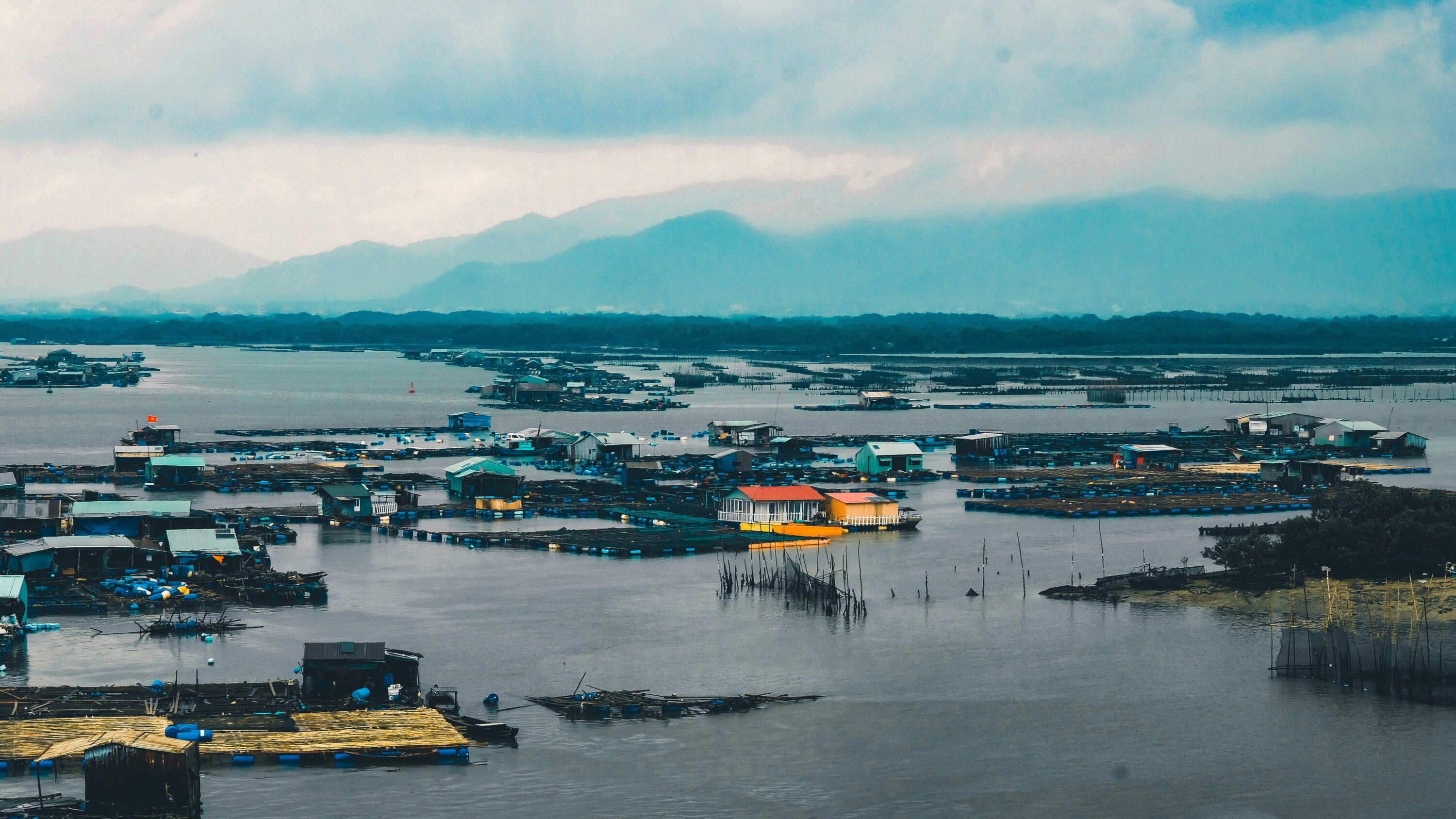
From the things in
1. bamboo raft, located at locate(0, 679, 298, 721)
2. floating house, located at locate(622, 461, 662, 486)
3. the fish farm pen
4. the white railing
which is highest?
floating house, located at locate(622, 461, 662, 486)

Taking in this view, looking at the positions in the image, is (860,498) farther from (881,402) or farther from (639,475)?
(881,402)

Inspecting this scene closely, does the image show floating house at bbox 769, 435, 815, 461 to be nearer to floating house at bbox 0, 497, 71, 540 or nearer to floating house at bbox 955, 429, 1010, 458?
floating house at bbox 955, 429, 1010, 458

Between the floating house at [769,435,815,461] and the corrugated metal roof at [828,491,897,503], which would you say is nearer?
the corrugated metal roof at [828,491,897,503]

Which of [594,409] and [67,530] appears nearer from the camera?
[67,530]

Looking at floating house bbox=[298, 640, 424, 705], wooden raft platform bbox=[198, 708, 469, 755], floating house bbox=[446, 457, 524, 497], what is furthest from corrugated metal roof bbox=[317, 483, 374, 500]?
wooden raft platform bbox=[198, 708, 469, 755]

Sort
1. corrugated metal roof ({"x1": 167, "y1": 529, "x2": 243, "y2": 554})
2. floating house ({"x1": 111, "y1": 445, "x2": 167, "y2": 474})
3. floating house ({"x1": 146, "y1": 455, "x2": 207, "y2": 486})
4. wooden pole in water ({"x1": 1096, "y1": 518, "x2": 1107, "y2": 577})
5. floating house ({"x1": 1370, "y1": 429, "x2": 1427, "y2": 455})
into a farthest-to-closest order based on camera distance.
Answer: floating house ({"x1": 1370, "y1": 429, "x2": 1427, "y2": 455}), floating house ({"x1": 111, "y1": 445, "x2": 167, "y2": 474}), floating house ({"x1": 146, "y1": 455, "x2": 207, "y2": 486}), wooden pole in water ({"x1": 1096, "y1": 518, "x2": 1107, "y2": 577}), corrugated metal roof ({"x1": 167, "y1": 529, "x2": 243, "y2": 554})

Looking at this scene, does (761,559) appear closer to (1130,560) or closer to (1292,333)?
(1130,560)

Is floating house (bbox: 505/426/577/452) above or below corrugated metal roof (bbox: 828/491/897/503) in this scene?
above

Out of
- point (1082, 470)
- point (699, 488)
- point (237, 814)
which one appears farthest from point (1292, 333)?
point (237, 814)
